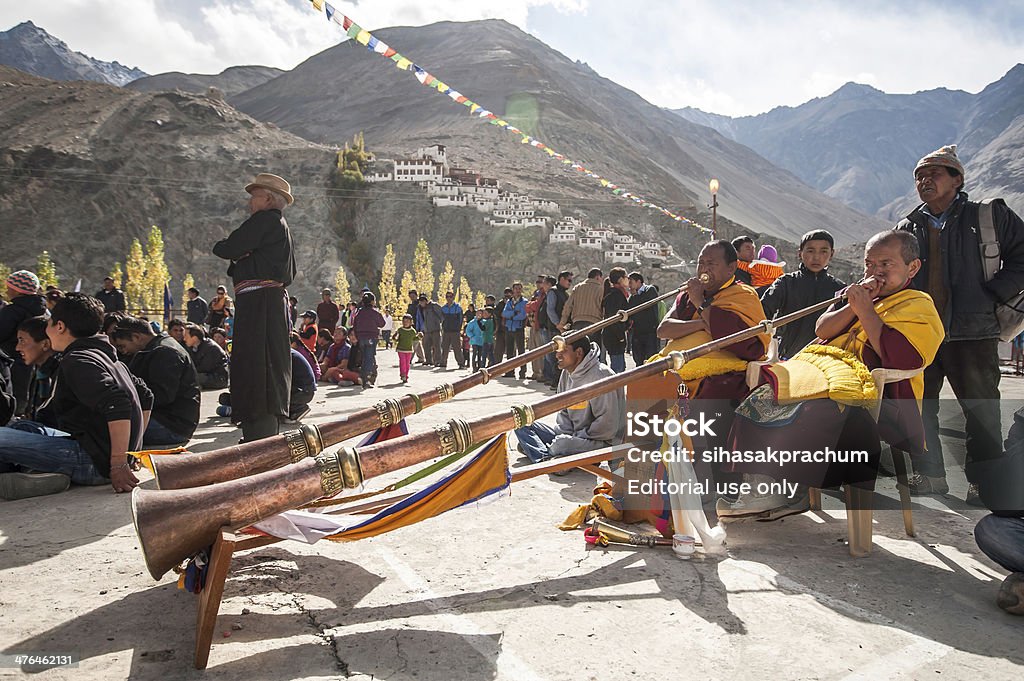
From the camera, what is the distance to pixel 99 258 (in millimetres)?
66938

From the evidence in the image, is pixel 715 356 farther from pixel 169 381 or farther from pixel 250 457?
pixel 169 381

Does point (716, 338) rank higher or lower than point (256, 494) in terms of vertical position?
higher

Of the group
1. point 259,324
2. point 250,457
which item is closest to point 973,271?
point 250,457

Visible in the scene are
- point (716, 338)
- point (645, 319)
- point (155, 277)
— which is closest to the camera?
point (716, 338)

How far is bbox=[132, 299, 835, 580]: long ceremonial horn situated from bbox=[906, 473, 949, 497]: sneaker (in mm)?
3685

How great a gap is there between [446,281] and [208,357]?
5787 cm

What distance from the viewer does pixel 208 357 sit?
9.30 m

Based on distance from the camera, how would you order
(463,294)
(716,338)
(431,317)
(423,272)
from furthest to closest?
1. (463,294)
2. (423,272)
3. (431,317)
4. (716,338)

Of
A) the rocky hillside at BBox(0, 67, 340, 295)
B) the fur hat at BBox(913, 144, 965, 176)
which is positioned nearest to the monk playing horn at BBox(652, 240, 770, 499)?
the fur hat at BBox(913, 144, 965, 176)

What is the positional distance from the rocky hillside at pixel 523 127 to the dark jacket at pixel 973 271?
264 ft

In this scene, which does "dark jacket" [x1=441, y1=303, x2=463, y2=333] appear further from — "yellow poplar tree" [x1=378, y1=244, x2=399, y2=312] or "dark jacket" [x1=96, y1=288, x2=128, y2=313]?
"yellow poplar tree" [x1=378, y1=244, x2=399, y2=312]

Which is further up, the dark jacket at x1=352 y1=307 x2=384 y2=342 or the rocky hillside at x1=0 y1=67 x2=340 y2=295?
the rocky hillside at x1=0 y1=67 x2=340 y2=295

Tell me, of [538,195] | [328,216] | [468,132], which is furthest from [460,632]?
[468,132]

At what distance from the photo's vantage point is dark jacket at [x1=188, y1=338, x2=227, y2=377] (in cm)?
927
